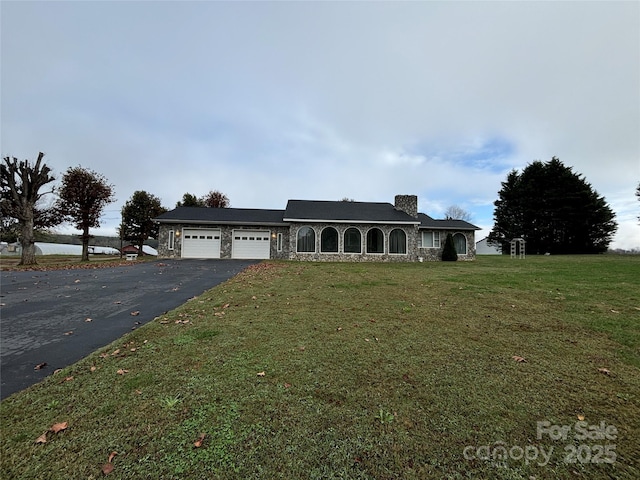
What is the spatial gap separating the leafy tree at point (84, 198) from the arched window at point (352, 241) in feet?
63.5

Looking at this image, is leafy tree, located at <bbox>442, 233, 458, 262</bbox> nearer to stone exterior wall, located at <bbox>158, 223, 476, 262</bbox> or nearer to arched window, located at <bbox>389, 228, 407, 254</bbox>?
stone exterior wall, located at <bbox>158, 223, 476, 262</bbox>

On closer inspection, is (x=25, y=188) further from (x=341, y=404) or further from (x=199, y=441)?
(x=341, y=404)

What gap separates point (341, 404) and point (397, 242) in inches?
779

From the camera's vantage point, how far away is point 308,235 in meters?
21.1

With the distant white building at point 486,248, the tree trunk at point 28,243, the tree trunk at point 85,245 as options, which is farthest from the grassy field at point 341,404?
the distant white building at point 486,248

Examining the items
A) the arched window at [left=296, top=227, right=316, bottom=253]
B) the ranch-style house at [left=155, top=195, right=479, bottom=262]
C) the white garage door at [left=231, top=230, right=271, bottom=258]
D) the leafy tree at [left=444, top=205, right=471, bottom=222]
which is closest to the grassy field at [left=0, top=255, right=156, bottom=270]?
the ranch-style house at [left=155, top=195, right=479, bottom=262]

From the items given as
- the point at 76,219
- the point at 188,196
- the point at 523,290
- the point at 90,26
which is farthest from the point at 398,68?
the point at 188,196

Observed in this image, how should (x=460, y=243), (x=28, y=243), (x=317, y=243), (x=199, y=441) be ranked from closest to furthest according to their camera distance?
(x=199, y=441) → (x=28, y=243) → (x=317, y=243) → (x=460, y=243)

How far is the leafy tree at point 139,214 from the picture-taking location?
97.4 feet

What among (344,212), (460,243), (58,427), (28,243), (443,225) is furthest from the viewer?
(443,225)

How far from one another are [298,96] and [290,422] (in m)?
17.2

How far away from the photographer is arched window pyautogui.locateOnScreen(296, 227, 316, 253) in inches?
827

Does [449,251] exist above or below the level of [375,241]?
below

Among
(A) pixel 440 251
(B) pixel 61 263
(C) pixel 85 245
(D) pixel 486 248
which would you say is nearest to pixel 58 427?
(B) pixel 61 263
